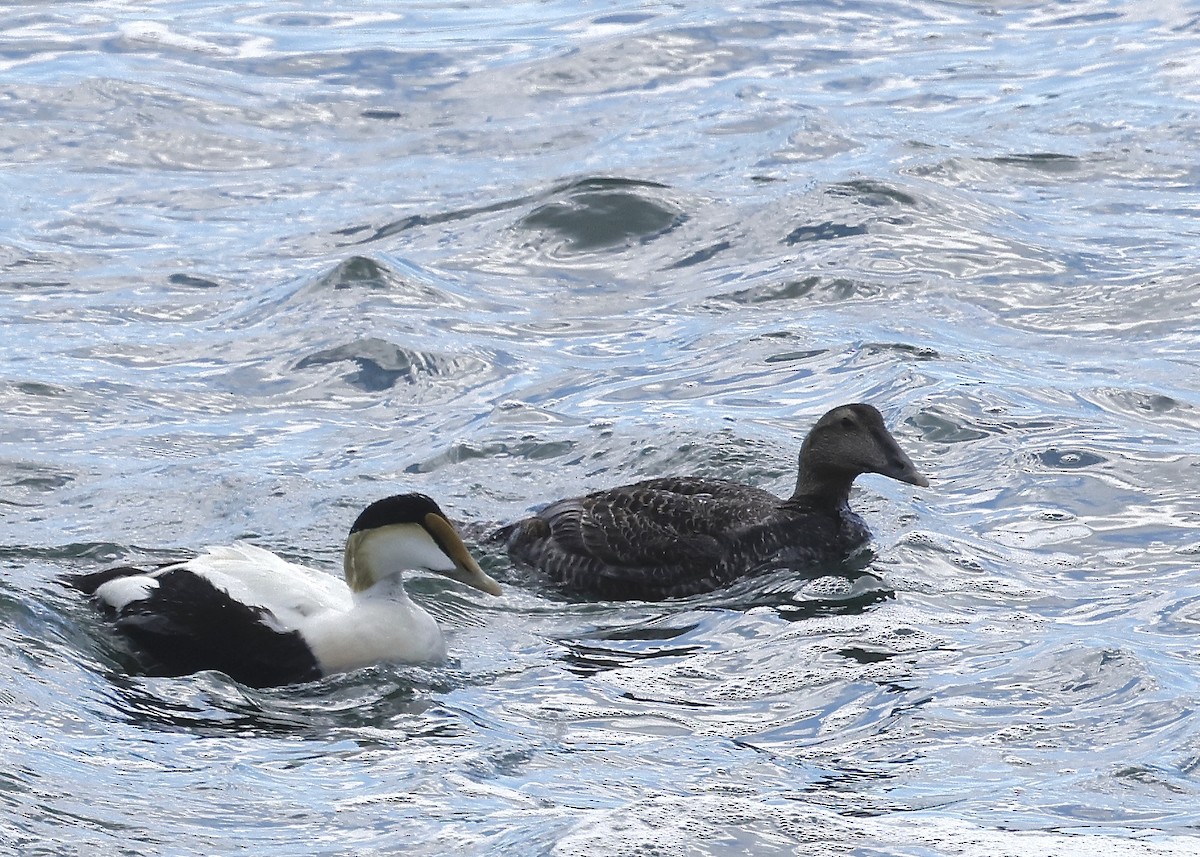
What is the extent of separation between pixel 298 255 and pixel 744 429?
598 centimetres

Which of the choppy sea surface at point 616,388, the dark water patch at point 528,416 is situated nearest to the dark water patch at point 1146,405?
the choppy sea surface at point 616,388

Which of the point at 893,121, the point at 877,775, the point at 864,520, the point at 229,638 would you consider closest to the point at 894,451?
the point at 864,520

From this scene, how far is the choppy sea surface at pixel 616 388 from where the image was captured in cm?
706

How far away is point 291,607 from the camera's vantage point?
812 centimetres

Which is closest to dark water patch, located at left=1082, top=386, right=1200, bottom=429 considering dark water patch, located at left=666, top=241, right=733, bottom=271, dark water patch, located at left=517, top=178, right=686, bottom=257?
dark water patch, located at left=666, top=241, right=733, bottom=271

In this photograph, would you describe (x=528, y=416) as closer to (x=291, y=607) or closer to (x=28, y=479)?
(x=28, y=479)

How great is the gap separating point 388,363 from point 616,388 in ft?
5.51

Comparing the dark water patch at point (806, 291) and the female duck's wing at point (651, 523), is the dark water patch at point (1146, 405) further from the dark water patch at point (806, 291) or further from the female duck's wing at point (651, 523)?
the female duck's wing at point (651, 523)

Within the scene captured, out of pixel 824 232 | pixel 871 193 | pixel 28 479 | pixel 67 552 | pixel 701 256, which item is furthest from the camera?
pixel 871 193

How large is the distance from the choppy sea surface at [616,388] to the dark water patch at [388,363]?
41 millimetres

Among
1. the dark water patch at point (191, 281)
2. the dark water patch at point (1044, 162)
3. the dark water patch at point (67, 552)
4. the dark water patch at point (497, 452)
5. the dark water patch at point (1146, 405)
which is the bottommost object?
the dark water patch at point (1146, 405)

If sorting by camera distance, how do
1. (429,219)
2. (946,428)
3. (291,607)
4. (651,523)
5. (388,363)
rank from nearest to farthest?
(291,607) → (651,523) → (946,428) → (388,363) → (429,219)

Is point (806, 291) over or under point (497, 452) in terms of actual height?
over

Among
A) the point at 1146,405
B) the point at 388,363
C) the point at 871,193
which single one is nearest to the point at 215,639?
the point at 388,363
